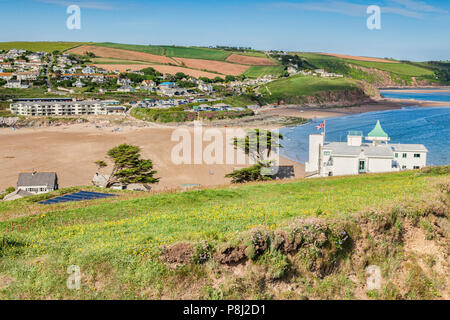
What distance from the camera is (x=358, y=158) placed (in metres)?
33.2

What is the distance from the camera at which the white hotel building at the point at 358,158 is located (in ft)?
109

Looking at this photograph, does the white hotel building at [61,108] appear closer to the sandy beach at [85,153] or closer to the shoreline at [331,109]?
the sandy beach at [85,153]

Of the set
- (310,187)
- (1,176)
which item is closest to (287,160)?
(310,187)

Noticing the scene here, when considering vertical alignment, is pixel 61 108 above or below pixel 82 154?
above

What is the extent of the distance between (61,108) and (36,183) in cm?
7703

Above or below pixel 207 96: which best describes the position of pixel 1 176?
below

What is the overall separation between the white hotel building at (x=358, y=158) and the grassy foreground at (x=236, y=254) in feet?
56.0

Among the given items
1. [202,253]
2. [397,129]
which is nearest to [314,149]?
[202,253]

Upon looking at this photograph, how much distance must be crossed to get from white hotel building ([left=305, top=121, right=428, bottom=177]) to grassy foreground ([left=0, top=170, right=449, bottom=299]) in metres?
17.1

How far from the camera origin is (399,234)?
13.5 meters

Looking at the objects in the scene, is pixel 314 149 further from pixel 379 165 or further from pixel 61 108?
pixel 61 108
